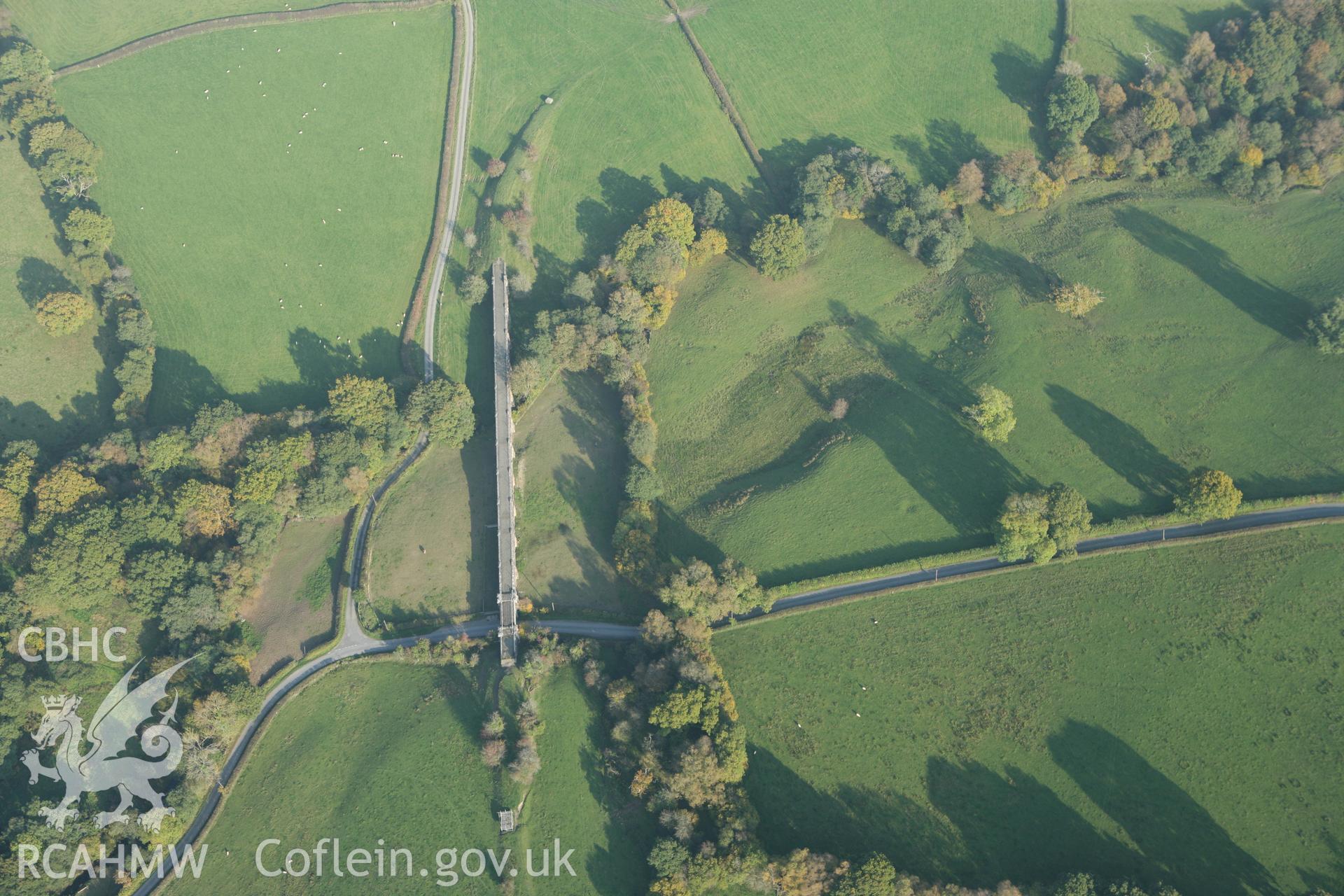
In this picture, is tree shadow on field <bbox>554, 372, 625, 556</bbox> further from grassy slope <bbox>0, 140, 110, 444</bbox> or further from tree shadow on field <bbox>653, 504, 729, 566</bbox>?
grassy slope <bbox>0, 140, 110, 444</bbox>

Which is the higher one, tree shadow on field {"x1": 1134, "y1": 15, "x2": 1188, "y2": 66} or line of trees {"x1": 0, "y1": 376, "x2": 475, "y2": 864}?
tree shadow on field {"x1": 1134, "y1": 15, "x2": 1188, "y2": 66}

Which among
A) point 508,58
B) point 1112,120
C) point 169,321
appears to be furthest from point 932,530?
point 169,321

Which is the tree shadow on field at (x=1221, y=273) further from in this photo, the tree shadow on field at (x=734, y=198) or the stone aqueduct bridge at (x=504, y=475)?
the stone aqueduct bridge at (x=504, y=475)

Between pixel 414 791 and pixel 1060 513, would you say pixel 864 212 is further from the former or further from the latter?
pixel 414 791

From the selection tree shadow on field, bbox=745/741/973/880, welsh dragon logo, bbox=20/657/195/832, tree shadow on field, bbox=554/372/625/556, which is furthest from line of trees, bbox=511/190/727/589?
welsh dragon logo, bbox=20/657/195/832

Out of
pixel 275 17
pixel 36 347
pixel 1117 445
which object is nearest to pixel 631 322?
pixel 1117 445
